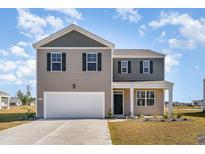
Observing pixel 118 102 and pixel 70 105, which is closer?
pixel 70 105

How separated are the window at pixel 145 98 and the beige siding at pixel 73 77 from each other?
10.4ft

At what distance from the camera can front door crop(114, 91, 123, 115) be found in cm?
2734

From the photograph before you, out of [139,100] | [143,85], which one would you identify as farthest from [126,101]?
[143,85]

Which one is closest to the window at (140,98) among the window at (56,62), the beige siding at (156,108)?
the beige siding at (156,108)

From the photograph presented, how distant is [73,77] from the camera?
25578 millimetres

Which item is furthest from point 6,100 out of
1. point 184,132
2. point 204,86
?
point 184,132

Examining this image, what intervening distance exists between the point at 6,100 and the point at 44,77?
37184 mm

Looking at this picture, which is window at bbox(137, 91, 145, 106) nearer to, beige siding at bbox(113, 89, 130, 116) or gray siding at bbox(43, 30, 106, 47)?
beige siding at bbox(113, 89, 130, 116)

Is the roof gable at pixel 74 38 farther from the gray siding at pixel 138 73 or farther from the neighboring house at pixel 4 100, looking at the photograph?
the neighboring house at pixel 4 100

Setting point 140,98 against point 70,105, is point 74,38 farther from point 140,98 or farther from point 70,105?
point 140,98

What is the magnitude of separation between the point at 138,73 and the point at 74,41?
6405mm

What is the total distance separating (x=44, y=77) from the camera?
25578 millimetres

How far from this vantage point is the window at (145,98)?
2773 centimetres
